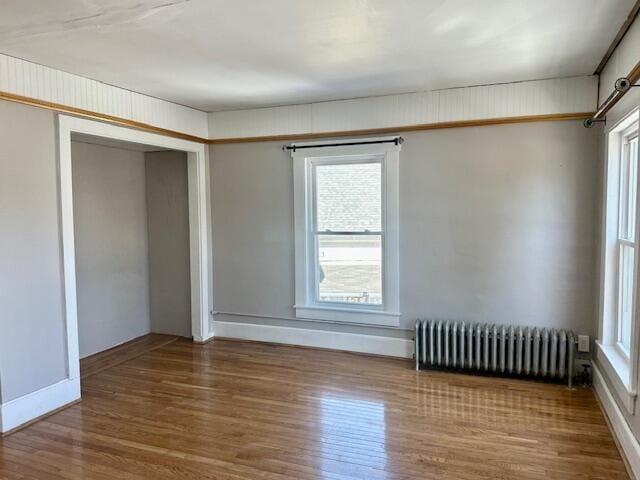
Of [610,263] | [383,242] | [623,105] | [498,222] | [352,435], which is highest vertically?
[623,105]

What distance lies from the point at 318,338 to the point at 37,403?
253cm

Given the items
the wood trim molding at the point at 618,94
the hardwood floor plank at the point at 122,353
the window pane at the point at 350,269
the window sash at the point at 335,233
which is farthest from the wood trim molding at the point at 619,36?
the hardwood floor plank at the point at 122,353

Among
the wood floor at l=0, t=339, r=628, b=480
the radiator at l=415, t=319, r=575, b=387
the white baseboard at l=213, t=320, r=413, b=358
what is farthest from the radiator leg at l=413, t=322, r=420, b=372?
the white baseboard at l=213, t=320, r=413, b=358

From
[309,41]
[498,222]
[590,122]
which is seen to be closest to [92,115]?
[309,41]

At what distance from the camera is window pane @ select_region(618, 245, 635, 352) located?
10.5 feet

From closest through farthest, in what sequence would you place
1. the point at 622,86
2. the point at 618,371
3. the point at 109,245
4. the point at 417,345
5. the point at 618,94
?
1. the point at 622,86
2. the point at 618,94
3. the point at 618,371
4. the point at 417,345
5. the point at 109,245

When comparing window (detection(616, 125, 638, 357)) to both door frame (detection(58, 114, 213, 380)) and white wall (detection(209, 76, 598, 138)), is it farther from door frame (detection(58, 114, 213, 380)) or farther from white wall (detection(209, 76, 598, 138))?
door frame (detection(58, 114, 213, 380))

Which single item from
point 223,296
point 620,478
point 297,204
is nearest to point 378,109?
point 297,204

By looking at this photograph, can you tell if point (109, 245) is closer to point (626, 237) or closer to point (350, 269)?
point (350, 269)

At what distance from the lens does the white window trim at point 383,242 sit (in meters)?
4.41

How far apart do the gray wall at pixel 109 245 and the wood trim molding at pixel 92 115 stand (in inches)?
35.9

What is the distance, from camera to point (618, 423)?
288cm

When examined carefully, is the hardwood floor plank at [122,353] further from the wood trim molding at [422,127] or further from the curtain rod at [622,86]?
the curtain rod at [622,86]

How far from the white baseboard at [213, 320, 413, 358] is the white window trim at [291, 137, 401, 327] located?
0.56ft
